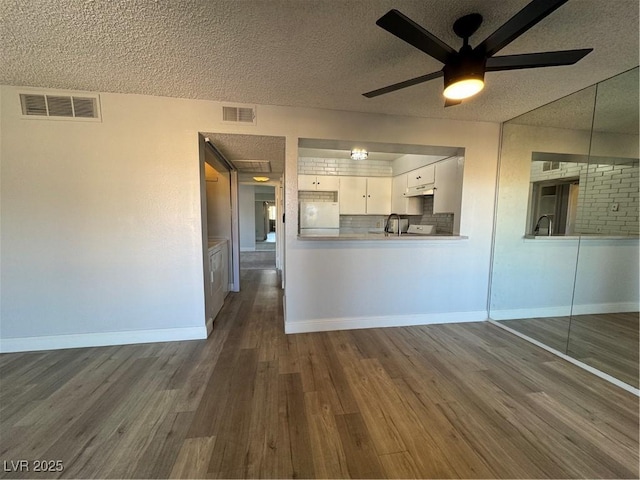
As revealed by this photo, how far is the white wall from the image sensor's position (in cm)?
213

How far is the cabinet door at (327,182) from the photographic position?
4867mm

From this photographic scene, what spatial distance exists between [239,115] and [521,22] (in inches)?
82.9

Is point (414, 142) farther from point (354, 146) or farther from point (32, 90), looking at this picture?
point (32, 90)

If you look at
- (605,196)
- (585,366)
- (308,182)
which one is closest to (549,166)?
(605,196)

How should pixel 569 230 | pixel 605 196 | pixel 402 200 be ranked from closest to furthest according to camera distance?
1. pixel 605 196
2. pixel 569 230
3. pixel 402 200

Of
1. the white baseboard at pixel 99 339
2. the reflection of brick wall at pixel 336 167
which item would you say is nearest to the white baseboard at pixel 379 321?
the white baseboard at pixel 99 339

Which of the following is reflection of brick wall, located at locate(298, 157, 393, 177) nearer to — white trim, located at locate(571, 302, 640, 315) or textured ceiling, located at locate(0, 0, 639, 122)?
textured ceiling, located at locate(0, 0, 639, 122)

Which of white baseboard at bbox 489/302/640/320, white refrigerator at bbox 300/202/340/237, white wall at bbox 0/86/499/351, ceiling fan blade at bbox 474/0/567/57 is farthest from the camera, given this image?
white refrigerator at bbox 300/202/340/237

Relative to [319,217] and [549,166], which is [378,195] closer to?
[319,217]

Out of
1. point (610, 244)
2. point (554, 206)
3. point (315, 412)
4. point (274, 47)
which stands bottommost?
point (315, 412)

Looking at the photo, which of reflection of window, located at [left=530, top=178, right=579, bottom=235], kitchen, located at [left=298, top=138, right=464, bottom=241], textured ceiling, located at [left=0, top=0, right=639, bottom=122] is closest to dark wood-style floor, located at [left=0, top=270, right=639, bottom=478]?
reflection of window, located at [left=530, top=178, right=579, bottom=235]

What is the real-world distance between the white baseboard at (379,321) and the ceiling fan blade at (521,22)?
8.05 feet

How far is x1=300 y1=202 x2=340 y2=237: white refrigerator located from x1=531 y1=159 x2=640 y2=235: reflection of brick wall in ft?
10.3

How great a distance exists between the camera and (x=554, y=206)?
276 centimetres
